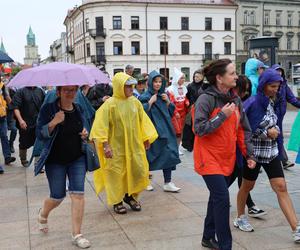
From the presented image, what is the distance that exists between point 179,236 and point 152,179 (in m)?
2.72

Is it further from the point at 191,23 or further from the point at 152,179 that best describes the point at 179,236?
the point at 191,23

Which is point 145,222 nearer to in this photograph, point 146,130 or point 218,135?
point 146,130

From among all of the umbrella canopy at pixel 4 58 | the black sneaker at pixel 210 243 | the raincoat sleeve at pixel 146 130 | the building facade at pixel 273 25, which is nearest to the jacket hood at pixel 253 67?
the raincoat sleeve at pixel 146 130

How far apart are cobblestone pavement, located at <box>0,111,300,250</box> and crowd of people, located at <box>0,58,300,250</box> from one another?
169 millimetres

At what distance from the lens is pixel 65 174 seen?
174 inches

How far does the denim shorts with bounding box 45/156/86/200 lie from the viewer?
4.31m

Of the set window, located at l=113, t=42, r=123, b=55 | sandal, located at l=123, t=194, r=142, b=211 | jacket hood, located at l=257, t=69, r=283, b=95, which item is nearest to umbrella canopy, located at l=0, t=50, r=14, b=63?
sandal, located at l=123, t=194, r=142, b=211

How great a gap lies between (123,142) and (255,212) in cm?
172

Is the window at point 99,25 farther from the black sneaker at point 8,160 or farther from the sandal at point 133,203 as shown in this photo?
the sandal at point 133,203

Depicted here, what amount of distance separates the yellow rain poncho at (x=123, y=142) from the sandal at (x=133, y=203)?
0.47ft

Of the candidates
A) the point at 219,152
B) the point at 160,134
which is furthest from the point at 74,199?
the point at 160,134

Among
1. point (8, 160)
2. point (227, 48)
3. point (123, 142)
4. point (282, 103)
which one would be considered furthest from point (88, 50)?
point (282, 103)

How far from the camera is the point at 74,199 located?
4.28 metres

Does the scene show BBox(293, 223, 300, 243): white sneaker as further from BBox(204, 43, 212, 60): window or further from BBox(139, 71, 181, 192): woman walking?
BBox(204, 43, 212, 60): window
